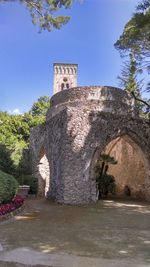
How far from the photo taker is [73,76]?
52.4m

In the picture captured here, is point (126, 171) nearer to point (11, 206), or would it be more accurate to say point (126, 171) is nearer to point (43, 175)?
point (43, 175)

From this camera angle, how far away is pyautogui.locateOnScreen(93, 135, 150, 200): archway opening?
1719 centimetres

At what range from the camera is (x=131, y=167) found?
19062 mm

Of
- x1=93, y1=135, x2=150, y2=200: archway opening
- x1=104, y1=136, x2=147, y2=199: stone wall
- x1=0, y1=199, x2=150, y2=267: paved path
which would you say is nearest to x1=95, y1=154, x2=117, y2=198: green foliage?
x1=93, y1=135, x2=150, y2=200: archway opening

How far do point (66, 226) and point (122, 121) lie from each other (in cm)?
749

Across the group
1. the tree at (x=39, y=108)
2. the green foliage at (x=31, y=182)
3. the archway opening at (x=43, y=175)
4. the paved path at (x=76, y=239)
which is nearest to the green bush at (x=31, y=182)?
the green foliage at (x=31, y=182)

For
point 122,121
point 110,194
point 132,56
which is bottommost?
point 110,194

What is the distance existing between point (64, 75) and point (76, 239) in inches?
1835

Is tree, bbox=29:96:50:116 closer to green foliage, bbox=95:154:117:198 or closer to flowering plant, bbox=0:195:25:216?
green foliage, bbox=95:154:117:198

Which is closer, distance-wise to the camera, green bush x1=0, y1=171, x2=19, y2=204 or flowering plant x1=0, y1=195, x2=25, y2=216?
flowering plant x1=0, y1=195, x2=25, y2=216

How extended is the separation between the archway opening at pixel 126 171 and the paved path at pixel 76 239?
18.7 ft

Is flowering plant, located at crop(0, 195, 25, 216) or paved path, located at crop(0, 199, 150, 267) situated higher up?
flowering plant, located at crop(0, 195, 25, 216)

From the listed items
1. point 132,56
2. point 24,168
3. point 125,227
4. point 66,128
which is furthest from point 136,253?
point 24,168

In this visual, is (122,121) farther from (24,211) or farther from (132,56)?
(24,211)
